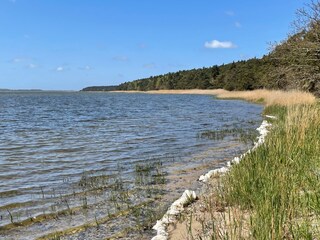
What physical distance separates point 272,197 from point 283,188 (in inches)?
22.7

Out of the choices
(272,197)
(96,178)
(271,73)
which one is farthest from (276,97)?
(272,197)

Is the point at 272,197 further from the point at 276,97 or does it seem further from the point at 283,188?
the point at 276,97

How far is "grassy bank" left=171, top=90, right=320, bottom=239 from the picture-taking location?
3484 mm

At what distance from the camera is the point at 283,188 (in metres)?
4.41

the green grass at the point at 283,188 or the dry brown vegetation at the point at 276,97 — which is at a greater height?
the dry brown vegetation at the point at 276,97

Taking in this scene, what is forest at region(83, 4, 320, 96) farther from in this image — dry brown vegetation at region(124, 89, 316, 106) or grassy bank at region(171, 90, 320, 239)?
grassy bank at region(171, 90, 320, 239)

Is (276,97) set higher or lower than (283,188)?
higher

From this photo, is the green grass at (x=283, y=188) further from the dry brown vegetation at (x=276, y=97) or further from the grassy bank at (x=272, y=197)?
the dry brown vegetation at (x=276, y=97)

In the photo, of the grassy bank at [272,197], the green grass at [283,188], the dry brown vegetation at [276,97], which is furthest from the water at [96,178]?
the dry brown vegetation at [276,97]

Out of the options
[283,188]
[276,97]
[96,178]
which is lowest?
[96,178]

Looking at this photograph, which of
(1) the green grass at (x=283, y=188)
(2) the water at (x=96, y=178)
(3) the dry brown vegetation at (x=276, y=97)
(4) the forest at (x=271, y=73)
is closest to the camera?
(1) the green grass at (x=283, y=188)

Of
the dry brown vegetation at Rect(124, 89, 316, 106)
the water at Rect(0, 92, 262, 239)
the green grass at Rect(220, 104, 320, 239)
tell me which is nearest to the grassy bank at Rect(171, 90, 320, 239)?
the green grass at Rect(220, 104, 320, 239)

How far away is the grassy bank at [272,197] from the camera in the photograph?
348 cm

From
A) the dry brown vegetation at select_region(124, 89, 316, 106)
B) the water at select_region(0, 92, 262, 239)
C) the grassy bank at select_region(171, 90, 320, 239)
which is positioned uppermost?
the dry brown vegetation at select_region(124, 89, 316, 106)
